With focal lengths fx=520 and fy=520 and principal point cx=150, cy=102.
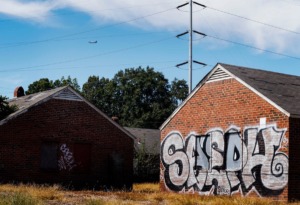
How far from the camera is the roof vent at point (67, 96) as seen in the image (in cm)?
2877

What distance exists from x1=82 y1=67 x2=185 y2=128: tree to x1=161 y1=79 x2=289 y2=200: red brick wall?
47.2m

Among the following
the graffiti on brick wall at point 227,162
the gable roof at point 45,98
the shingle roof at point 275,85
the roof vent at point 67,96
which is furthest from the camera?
the roof vent at point 67,96

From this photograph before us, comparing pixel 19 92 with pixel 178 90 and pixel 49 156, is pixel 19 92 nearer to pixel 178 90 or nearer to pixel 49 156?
pixel 49 156

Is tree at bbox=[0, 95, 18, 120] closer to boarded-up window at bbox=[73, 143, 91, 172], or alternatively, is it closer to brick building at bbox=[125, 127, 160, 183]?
boarded-up window at bbox=[73, 143, 91, 172]

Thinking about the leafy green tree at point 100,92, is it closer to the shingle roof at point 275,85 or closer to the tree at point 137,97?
the tree at point 137,97

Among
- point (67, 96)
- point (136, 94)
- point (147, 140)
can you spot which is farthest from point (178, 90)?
point (67, 96)

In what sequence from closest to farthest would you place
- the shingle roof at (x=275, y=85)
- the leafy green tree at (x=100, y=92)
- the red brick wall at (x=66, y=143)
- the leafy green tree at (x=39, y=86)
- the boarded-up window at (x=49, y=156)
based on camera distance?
the shingle roof at (x=275, y=85) → the red brick wall at (x=66, y=143) → the boarded-up window at (x=49, y=156) → the leafy green tree at (x=39, y=86) → the leafy green tree at (x=100, y=92)

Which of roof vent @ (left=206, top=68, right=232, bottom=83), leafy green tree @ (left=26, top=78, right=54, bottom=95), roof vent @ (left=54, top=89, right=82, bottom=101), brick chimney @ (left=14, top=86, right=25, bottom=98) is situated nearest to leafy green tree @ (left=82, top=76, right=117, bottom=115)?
leafy green tree @ (left=26, top=78, right=54, bottom=95)

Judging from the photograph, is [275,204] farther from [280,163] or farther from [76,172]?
[76,172]

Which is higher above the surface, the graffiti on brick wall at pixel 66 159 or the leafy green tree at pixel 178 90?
the leafy green tree at pixel 178 90

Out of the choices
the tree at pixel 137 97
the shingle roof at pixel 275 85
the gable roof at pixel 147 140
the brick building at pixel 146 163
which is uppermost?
the tree at pixel 137 97

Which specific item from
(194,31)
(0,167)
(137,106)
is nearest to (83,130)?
(0,167)

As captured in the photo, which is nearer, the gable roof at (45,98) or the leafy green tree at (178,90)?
the gable roof at (45,98)

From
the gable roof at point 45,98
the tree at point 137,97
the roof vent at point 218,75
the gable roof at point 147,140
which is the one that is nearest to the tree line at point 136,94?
the tree at point 137,97
